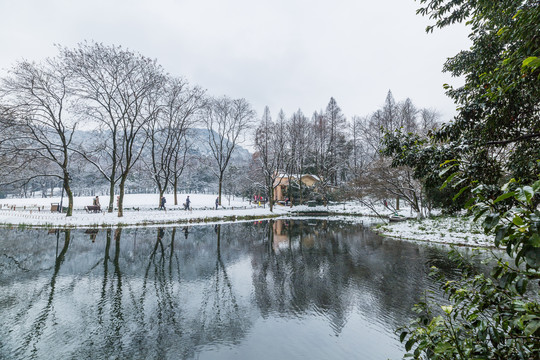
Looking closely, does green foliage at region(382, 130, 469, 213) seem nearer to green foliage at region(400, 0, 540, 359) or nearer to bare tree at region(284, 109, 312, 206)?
green foliage at region(400, 0, 540, 359)

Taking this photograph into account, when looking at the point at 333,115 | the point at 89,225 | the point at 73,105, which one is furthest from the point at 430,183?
the point at 333,115

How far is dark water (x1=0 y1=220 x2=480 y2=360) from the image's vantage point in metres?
4.25

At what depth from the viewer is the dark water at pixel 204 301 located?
4.25 meters

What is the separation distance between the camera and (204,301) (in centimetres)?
606

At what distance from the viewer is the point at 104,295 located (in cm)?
622

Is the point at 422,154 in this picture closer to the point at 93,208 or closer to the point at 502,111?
the point at 502,111

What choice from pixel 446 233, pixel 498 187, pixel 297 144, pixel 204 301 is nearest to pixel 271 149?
pixel 297 144

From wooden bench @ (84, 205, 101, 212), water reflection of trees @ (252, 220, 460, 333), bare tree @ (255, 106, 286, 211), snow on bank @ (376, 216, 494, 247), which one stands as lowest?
water reflection of trees @ (252, 220, 460, 333)

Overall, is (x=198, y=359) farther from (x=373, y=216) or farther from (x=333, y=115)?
(x=333, y=115)

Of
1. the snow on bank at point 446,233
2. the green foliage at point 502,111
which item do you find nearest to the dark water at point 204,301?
the snow on bank at point 446,233

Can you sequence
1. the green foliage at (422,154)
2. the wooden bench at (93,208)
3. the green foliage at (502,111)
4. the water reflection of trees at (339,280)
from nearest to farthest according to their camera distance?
the green foliage at (502,111) → the green foliage at (422,154) → the water reflection of trees at (339,280) → the wooden bench at (93,208)

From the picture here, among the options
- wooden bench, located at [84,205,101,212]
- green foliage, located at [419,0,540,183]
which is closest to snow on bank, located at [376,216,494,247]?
green foliage, located at [419,0,540,183]

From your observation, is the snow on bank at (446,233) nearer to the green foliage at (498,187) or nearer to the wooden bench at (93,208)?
the green foliage at (498,187)

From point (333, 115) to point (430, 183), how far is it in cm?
4102
